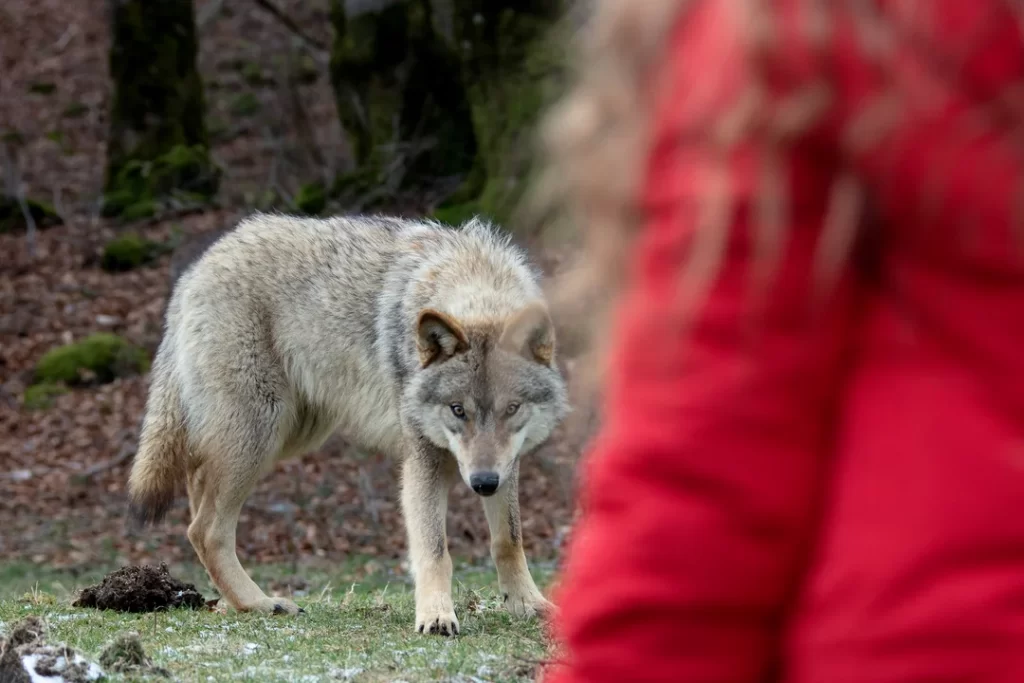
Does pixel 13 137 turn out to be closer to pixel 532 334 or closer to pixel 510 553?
pixel 532 334

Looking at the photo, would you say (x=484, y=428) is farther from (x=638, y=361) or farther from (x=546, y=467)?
(x=546, y=467)

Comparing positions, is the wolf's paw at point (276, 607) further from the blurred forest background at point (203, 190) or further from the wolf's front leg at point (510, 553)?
the blurred forest background at point (203, 190)

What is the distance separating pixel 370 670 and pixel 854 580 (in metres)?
3.81

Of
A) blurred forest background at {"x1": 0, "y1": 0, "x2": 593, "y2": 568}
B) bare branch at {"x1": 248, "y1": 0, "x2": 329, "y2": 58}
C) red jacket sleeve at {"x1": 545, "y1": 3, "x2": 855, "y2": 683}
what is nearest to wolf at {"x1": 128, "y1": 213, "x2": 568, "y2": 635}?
blurred forest background at {"x1": 0, "y1": 0, "x2": 593, "y2": 568}

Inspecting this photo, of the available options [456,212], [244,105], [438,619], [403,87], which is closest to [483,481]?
[438,619]

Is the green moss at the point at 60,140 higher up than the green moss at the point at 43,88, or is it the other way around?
the green moss at the point at 43,88

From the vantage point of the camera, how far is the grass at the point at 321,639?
483 centimetres

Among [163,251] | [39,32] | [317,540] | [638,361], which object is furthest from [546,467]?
[39,32]

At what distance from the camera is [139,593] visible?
657cm

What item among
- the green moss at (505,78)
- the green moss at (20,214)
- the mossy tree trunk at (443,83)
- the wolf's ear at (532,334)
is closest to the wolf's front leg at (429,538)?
the wolf's ear at (532,334)

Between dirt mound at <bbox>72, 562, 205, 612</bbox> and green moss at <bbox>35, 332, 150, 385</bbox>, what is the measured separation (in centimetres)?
769

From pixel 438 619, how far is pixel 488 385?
1097 mm

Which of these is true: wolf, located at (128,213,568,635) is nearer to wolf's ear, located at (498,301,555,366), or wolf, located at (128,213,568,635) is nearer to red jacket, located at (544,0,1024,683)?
wolf's ear, located at (498,301,555,366)

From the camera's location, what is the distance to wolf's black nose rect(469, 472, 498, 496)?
6.05m
